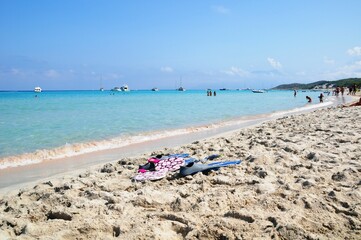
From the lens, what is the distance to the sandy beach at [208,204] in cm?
292

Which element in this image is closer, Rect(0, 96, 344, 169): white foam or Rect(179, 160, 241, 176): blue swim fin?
Rect(179, 160, 241, 176): blue swim fin

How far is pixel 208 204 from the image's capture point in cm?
354

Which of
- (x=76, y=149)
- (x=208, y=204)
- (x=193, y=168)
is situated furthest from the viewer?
(x=76, y=149)

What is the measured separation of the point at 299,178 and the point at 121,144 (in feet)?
22.3

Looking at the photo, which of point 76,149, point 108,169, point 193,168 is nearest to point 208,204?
point 193,168

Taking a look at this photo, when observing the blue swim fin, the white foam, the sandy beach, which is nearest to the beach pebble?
the sandy beach

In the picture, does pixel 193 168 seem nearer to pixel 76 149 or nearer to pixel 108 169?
pixel 108 169

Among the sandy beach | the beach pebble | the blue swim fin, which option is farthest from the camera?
the beach pebble

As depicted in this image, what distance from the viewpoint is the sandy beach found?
2916 mm

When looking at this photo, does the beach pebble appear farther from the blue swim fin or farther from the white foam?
the white foam

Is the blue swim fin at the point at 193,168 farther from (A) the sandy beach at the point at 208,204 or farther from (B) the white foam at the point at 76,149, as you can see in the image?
(B) the white foam at the point at 76,149

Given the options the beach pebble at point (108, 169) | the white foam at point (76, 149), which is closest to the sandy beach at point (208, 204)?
the beach pebble at point (108, 169)

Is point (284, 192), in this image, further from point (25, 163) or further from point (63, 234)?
point (25, 163)

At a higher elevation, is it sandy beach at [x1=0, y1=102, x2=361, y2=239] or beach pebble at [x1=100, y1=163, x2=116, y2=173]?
sandy beach at [x1=0, y1=102, x2=361, y2=239]
